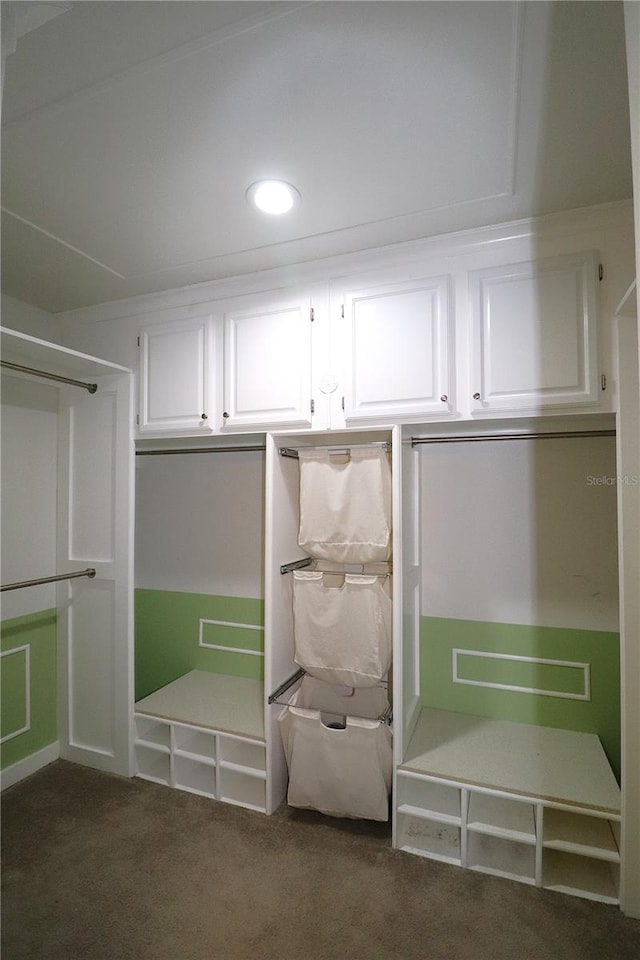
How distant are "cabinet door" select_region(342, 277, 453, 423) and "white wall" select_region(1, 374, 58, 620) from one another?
1.70 metres

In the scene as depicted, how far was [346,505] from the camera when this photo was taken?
2.12 m

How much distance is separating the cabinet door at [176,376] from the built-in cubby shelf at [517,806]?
1.82 metres

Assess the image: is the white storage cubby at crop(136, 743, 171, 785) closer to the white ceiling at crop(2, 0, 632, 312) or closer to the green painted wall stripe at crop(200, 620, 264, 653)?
the green painted wall stripe at crop(200, 620, 264, 653)

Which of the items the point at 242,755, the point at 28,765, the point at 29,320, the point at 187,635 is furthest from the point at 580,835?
the point at 29,320

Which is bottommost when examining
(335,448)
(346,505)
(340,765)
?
(340,765)

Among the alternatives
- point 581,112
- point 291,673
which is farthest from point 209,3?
point 291,673

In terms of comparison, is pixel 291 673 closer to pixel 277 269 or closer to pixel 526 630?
pixel 526 630

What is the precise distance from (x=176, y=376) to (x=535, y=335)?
165 centimetres

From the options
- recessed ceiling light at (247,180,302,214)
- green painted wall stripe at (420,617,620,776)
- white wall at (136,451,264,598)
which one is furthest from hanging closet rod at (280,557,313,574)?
recessed ceiling light at (247,180,302,214)

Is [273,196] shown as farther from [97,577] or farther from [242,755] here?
[242,755]

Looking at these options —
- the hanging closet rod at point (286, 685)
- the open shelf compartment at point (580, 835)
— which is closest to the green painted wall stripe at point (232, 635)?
the hanging closet rod at point (286, 685)

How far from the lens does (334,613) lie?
2.12 meters

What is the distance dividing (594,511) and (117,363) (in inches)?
97.4

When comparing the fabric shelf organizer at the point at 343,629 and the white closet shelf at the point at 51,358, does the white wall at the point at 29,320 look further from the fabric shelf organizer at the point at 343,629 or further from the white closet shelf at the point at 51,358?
the fabric shelf organizer at the point at 343,629
